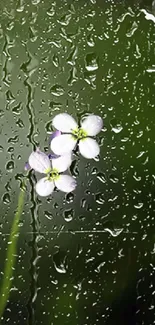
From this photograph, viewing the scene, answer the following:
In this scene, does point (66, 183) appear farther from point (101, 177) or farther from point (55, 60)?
point (55, 60)

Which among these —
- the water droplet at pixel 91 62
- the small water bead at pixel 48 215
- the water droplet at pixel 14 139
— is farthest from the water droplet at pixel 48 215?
the water droplet at pixel 91 62

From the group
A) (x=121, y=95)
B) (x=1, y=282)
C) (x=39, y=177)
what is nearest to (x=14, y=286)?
(x=1, y=282)

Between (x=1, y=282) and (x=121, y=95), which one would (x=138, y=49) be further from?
(x=1, y=282)

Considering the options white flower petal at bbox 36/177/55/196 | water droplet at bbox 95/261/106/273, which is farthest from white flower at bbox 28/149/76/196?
water droplet at bbox 95/261/106/273

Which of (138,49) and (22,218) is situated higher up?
(138,49)

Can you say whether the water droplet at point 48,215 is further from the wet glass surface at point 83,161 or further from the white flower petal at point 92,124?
the white flower petal at point 92,124

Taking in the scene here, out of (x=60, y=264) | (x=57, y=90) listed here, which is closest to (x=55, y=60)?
(x=57, y=90)

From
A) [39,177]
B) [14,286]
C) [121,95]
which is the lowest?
[14,286]
